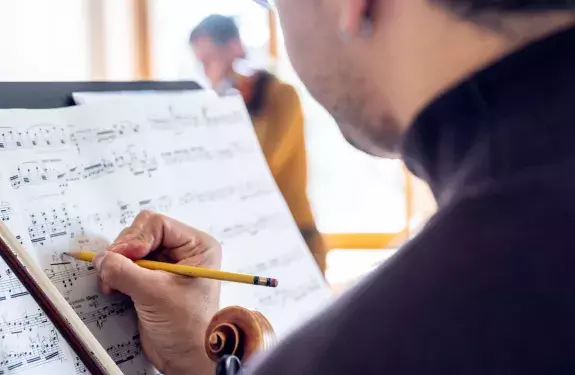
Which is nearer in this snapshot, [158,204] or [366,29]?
[366,29]

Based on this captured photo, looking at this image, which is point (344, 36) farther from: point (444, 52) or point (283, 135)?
point (283, 135)

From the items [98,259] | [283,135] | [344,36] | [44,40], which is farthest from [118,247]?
[44,40]

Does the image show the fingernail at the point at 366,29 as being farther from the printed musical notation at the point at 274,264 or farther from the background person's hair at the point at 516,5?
the printed musical notation at the point at 274,264

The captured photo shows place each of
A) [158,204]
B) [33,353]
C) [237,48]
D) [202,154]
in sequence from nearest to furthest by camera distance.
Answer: [33,353], [158,204], [202,154], [237,48]

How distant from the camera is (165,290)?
0.75m

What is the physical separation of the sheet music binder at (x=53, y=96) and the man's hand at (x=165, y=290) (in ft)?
0.30

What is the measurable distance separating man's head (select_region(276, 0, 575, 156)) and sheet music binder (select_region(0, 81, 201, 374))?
0.34 m

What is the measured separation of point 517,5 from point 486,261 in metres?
0.15

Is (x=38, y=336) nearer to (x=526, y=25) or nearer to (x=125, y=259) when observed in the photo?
(x=125, y=259)

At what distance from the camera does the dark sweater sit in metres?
0.34

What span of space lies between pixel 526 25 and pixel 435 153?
0.09 metres

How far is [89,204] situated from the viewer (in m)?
0.80

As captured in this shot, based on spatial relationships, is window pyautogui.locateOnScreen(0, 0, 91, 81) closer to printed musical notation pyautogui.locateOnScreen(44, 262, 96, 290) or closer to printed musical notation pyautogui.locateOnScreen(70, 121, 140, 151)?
printed musical notation pyautogui.locateOnScreen(70, 121, 140, 151)

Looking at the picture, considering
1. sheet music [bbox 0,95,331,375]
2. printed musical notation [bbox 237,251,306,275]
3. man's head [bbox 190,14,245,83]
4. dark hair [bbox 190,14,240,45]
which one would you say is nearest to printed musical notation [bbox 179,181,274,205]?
sheet music [bbox 0,95,331,375]
